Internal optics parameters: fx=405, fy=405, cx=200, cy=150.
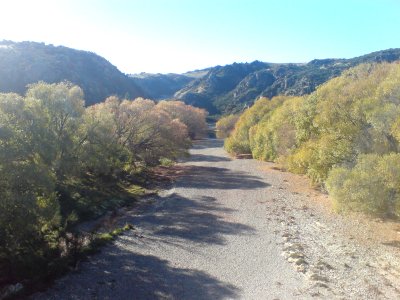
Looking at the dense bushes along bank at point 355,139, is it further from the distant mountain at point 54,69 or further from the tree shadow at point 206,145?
the distant mountain at point 54,69

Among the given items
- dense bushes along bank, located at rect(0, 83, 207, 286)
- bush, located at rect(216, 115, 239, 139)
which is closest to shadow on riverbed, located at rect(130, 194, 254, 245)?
dense bushes along bank, located at rect(0, 83, 207, 286)

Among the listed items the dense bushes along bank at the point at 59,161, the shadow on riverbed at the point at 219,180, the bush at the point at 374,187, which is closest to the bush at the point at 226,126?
the shadow on riverbed at the point at 219,180

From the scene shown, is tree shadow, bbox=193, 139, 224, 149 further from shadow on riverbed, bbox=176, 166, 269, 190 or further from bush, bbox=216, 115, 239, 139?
shadow on riverbed, bbox=176, 166, 269, 190

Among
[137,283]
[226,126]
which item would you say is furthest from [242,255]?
A: [226,126]

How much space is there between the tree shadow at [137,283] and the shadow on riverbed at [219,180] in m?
31.3

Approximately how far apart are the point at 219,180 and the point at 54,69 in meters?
109

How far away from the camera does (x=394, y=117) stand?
1313 inches

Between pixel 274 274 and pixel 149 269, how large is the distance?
319 inches

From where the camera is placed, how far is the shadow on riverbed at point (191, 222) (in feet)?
111

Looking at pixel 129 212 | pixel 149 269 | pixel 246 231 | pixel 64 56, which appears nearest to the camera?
pixel 149 269

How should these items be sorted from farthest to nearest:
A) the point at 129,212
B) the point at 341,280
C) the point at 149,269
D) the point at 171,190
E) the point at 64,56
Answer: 1. the point at 64,56
2. the point at 171,190
3. the point at 129,212
4. the point at 149,269
5. the point at 341,280

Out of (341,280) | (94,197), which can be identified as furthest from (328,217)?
(94,197)

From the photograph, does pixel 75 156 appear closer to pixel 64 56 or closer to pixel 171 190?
pixel 171 190

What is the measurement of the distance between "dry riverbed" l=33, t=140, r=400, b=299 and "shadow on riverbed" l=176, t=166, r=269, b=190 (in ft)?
30.0
